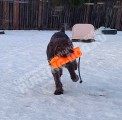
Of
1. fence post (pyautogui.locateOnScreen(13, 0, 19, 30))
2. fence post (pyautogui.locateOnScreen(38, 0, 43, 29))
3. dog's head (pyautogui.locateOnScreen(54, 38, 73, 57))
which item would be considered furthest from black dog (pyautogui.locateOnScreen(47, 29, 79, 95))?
fence post (pyautogui.locateOnScreen(38, 0, 43, 29))

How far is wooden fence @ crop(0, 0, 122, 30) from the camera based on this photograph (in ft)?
48.1

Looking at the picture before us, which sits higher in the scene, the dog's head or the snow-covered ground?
the dog's head

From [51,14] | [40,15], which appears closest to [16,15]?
[40,15]

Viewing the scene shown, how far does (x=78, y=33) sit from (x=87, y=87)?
5.75 m

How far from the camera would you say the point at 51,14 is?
15.1 metres

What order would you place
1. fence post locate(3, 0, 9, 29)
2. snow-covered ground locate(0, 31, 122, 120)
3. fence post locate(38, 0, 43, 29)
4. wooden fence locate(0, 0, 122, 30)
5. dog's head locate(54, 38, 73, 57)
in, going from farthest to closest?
fence post locate(38, 0, 43, 29), wooden fence locate(0, 0, 122, 30), fence post locate(3, 0, 9, 29), dog's head locate(54, 38, 73, 57), snow-covered ground locate(0, 31, 122, 120)

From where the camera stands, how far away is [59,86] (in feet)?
16.6

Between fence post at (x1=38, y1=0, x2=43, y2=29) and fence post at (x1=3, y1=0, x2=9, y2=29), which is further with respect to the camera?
fence post at (x1=38, y1=0, x2=43, y2=29)

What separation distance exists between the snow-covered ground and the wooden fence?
A: 6.17 m

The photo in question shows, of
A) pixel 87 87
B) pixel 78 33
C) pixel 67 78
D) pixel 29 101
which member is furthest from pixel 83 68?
pixel 78 33

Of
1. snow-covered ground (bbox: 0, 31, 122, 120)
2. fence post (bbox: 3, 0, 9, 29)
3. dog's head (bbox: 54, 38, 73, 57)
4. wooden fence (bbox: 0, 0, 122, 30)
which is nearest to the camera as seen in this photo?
snow-covered ground (bbox: 0, 31, 122, 120)

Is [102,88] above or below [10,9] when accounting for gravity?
below

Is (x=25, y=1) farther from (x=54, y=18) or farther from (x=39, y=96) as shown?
(x=39, y=96)

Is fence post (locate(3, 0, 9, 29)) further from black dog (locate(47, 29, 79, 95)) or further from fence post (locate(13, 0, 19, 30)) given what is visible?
black dog (locate(47, 29, 79, 95))
